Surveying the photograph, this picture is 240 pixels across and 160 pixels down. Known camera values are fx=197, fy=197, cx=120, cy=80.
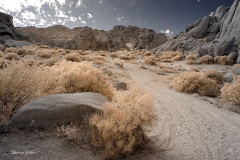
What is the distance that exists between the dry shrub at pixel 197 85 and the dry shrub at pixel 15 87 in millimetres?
8132

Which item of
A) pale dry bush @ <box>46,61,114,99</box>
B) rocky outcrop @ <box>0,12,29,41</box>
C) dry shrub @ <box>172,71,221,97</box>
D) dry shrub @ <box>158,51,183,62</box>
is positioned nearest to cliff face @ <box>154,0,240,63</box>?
dry shrub @ <box>158,51,183,62</box>

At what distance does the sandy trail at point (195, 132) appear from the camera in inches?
156

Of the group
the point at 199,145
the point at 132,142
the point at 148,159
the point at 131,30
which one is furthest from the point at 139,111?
the point at 131,30

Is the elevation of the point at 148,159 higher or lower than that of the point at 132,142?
lower

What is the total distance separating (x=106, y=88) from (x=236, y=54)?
66.8ft

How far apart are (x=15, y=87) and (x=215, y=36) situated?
136 ft

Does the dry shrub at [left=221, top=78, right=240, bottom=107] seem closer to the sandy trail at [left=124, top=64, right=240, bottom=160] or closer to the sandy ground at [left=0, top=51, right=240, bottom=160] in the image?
the sandy trail at [left=124, top=64, right=240, bottom=160]

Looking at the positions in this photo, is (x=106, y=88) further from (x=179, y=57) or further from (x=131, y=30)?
(x=131, y=30)

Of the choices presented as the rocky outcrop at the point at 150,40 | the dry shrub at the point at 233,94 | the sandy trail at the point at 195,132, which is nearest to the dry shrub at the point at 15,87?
the sandy trail at the point at 195,132

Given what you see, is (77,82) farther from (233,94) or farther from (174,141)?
(233,94)

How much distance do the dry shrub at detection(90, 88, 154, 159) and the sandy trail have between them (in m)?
0.32

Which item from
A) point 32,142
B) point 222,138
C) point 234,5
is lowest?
point 222,138

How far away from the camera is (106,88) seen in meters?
6.65

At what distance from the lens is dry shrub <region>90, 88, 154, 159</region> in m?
3.48
